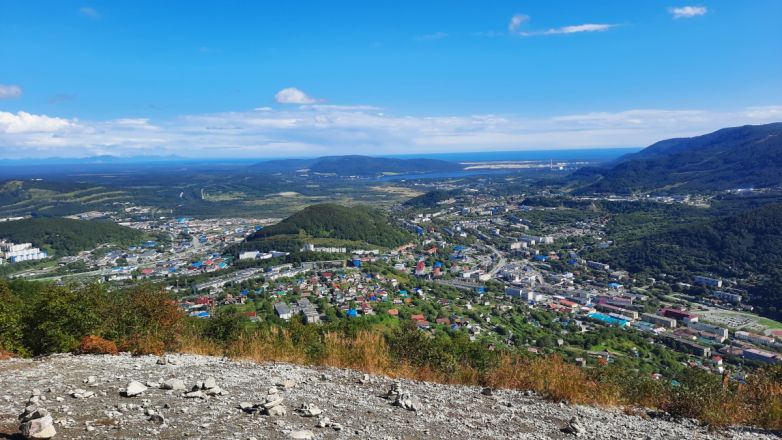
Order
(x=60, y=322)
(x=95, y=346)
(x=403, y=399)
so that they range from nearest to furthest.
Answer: (x=403, y=399) → (x=95, y=346) → (x=60, y=322)

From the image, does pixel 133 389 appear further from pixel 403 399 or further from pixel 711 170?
pixel 711 170

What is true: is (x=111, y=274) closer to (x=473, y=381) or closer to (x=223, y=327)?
(x=223, y=327)

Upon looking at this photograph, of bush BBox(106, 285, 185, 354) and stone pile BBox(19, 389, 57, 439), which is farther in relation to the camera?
bush BBox(106, 285, 185, 354)

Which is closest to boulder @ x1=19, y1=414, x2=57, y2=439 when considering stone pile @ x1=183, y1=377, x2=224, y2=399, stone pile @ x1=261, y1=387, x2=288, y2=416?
stone pile @ x1=183, y1=377, x2=224, y2=399

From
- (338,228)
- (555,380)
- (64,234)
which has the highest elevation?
(555,380)

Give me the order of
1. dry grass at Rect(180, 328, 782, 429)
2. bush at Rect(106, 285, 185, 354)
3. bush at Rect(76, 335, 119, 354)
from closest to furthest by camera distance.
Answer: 1. dry grass at Rect(180, 328, 782, 429)
2. bush at Rect(76, 335, 119, 354)
3. bush at Rect(106, 285, 185, 354)

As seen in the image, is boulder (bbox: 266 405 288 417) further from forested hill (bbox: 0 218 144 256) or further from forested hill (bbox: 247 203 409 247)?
forested hill (bbox: 0 218 144 256)

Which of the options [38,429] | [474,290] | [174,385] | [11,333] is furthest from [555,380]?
[474,290]
